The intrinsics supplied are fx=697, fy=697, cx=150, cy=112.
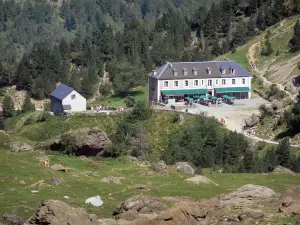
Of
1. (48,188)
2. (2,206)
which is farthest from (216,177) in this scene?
(2,206)

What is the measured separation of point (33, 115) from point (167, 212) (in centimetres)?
6185

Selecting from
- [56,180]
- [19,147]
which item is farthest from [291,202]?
[19,147]

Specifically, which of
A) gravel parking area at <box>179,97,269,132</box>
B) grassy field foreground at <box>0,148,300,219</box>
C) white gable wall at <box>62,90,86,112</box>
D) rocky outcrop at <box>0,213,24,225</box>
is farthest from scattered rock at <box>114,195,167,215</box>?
white gable wall at <box>62,90,86,112</box>

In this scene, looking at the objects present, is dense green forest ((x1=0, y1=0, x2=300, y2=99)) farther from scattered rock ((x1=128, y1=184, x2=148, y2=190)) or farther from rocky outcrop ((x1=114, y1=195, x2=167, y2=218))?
rocky outcrop ((x1=114, y1=195, x2=167, y2=218))

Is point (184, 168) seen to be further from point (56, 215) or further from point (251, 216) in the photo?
point (56, 215)

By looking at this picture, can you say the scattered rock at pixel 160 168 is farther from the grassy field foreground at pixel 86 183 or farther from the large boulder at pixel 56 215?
the large boulder at pixel 56 215

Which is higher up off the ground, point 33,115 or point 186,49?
point 186,49

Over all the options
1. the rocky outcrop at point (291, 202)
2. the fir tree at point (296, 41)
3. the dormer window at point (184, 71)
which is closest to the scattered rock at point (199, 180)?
the rocky outcrop at point (291, 202)

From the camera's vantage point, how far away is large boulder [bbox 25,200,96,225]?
29795mm

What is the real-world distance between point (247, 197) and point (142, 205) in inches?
231

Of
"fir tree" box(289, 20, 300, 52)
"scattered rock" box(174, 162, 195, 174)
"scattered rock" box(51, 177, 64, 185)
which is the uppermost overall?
"fir tree" box(289, 20, 300, 52)

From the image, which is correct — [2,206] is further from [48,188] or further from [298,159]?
[298,159]

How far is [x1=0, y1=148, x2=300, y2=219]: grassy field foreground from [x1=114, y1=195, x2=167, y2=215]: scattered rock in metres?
1.57

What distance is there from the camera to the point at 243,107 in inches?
3669
